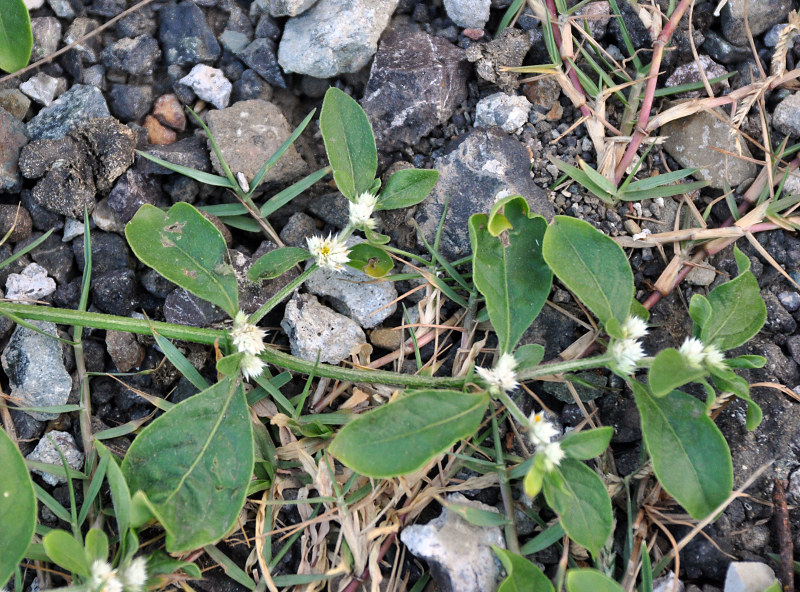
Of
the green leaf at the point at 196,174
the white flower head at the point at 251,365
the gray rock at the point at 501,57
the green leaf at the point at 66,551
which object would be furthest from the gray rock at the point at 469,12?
the green leaf at the point at 66,551

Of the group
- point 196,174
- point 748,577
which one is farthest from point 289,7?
point 748,577

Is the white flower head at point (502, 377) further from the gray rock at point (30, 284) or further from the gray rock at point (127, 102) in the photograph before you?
the gray rock at point (127, 102)

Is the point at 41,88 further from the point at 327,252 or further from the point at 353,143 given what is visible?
the point at 327,252

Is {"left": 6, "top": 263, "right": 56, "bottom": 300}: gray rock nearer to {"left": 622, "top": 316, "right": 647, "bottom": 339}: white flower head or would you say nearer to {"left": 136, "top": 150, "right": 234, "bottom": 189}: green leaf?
{"left": 136, "top": 150, "right": 234, "bottom": 189}: green leaf

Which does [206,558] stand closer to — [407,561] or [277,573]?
[277,573]

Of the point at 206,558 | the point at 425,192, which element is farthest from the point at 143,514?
the point at 425,192
